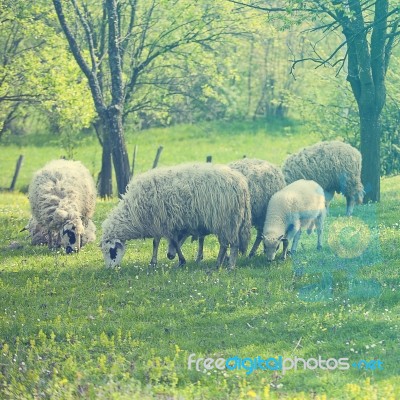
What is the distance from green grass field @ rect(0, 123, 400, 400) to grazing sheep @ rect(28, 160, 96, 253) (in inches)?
15.3

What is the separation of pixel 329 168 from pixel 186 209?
4.68 m

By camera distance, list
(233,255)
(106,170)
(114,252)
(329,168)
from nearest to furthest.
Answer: (233,255), (114,252), (329,168), (106,170)

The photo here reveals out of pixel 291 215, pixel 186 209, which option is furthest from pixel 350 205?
pixel 186 209

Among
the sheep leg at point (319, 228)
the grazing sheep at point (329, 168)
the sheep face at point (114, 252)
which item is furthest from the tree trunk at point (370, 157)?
the sheep face at point (114, 252)

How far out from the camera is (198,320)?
1045 cm

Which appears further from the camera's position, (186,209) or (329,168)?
(329,168)

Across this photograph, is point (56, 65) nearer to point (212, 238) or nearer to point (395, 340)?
point (212, 238)

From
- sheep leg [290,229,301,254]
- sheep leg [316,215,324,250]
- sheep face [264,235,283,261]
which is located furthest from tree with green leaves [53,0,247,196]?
sheep face [264,235,283,261]

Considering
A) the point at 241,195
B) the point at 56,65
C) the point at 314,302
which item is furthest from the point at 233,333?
the point at 56,65

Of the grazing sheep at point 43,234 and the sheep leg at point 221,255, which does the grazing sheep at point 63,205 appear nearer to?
the grazing sheep at point 43,234

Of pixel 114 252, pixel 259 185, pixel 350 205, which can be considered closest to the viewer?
pixel 114 252

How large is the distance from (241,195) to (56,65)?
38.4 feet

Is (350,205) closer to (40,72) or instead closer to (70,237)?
(70,237)

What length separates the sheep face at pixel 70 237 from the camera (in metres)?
14.9
